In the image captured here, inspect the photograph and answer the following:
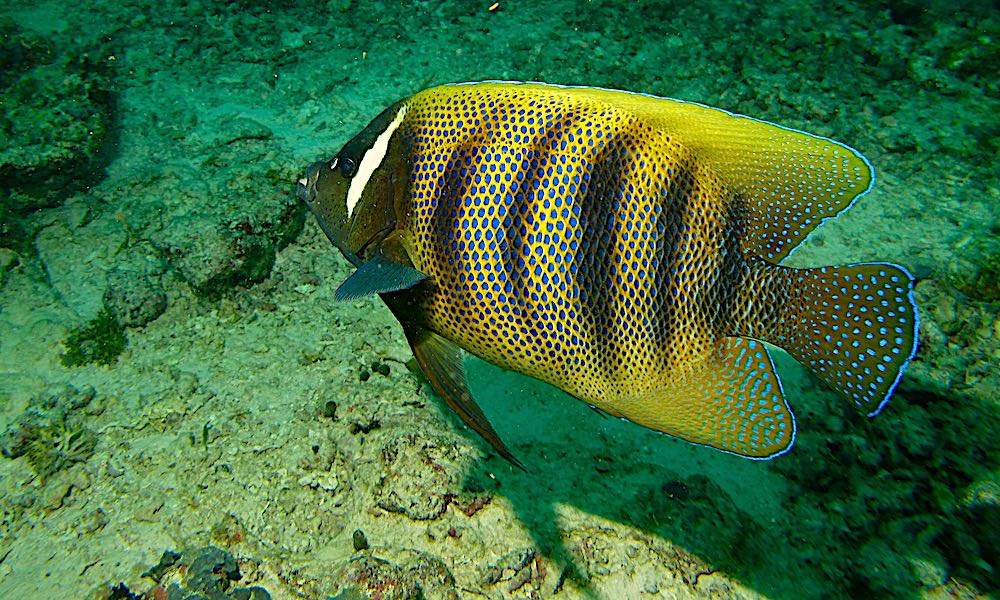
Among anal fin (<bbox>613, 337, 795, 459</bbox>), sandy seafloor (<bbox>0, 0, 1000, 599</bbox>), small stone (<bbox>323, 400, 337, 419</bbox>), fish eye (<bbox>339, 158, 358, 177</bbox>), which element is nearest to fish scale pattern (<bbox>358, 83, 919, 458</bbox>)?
anal fin (<bbox>613, 337, 795, 459</bbox>)

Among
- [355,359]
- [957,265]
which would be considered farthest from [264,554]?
[957,265]

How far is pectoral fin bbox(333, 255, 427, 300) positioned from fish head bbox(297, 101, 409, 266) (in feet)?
0.42

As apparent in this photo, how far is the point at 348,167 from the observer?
1917mm

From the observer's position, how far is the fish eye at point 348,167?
1912mm

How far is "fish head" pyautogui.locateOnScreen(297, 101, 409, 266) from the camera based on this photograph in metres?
1.88

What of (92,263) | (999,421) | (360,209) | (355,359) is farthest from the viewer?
(92,263)

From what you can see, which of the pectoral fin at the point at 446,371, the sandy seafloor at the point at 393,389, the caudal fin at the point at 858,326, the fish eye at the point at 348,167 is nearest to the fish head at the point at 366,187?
the fish eye at the point at 348,167

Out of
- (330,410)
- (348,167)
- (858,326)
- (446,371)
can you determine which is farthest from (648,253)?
(330,410)

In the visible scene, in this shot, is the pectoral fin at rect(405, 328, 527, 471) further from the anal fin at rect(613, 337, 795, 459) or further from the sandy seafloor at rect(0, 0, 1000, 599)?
the sandy seafloor at rect(0, 0, 1000, 599)

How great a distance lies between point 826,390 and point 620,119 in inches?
88.3

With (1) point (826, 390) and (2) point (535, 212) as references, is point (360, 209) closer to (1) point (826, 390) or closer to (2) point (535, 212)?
(2) point (535, 212)

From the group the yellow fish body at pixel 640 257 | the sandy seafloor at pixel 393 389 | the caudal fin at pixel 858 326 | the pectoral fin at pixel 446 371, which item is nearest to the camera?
the caudal fin at pixel 858 326

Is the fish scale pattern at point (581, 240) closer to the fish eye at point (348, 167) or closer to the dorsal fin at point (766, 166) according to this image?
the dorsal fin at point (766, 166)

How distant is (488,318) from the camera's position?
174 centimetres
